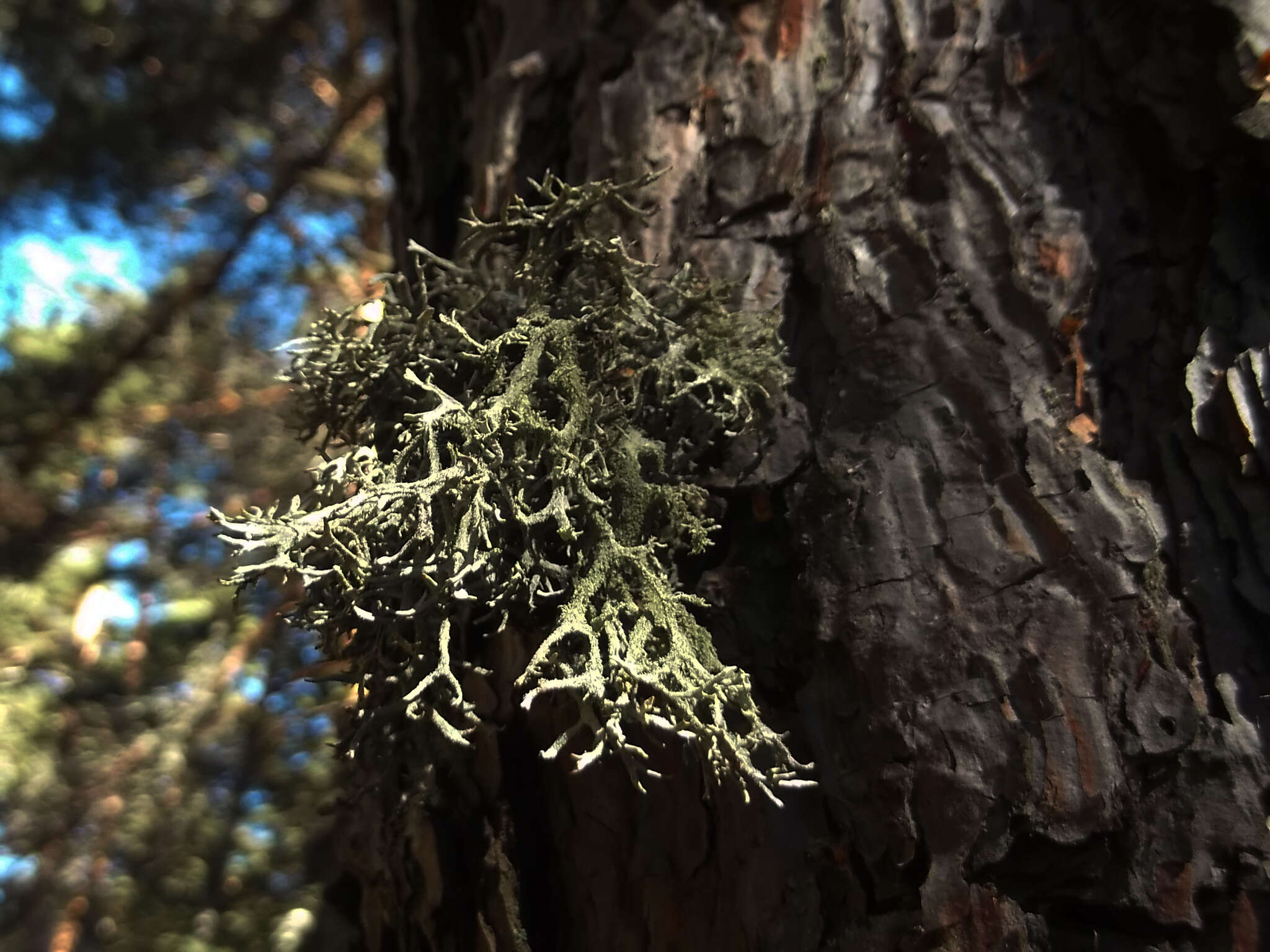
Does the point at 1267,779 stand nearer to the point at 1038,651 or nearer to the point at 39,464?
the point at 1038,651

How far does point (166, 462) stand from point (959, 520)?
4.05m

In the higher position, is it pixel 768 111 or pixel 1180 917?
pixel 768 111

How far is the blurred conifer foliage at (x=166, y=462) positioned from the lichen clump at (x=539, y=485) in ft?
8.95

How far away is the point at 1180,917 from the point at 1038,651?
0.71ft

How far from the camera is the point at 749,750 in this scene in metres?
0.73

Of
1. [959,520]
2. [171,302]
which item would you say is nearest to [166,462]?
[171,302]

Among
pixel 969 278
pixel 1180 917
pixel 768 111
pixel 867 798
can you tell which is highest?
pixel 768 111

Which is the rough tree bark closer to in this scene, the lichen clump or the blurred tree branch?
the lichen clump

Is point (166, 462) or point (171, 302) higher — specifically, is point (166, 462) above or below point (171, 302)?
below

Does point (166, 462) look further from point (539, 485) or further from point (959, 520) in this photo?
point (959, 520)

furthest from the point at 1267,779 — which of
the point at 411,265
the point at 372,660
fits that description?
the point at 411,265

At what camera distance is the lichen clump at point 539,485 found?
2.36 feet

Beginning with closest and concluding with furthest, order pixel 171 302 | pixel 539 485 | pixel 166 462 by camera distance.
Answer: pixel 539 485, pixel 171 302, pixel 166 462

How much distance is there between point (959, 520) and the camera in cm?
79
